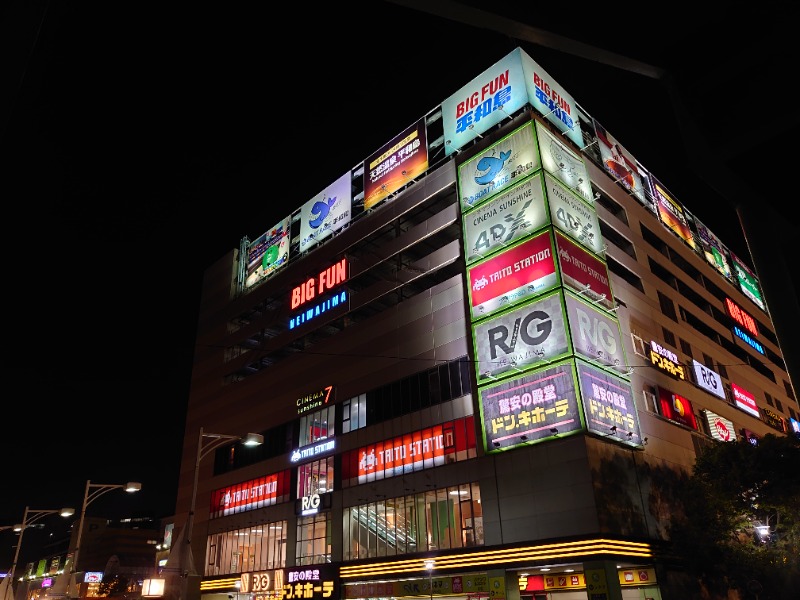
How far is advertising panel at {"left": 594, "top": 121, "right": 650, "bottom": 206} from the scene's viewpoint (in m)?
48.2

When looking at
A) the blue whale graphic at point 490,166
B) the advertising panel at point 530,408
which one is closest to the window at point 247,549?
the advertising panel at point 530,408

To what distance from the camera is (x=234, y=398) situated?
5659cm

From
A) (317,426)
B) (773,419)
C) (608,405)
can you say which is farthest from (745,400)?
(317,426)

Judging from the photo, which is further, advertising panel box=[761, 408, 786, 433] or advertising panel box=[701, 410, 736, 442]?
advertising panel box=[761, 408, 786, 433]

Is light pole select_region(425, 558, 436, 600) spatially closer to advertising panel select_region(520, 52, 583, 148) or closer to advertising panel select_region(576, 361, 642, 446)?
advertising panel select_region(576, 361, 642, 446)

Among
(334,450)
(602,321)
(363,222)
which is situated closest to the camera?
(602,321)

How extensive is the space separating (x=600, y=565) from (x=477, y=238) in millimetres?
20672

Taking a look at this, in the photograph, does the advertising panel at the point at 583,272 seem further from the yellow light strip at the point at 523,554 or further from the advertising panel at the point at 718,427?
the advertising panel at the point at 718,427

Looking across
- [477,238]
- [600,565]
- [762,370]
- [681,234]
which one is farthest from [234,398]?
[762,370]

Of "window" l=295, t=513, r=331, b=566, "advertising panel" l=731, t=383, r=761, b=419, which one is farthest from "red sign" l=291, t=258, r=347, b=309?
"advertising panel" l=731, t=383, r=761, b=419

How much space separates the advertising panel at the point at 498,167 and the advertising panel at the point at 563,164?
0.78 m

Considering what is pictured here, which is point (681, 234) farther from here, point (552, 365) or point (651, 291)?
point (552, 365)

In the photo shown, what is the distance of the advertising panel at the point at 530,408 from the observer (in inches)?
1248

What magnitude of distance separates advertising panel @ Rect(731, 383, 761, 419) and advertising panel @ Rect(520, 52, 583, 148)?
2589 centimetres
